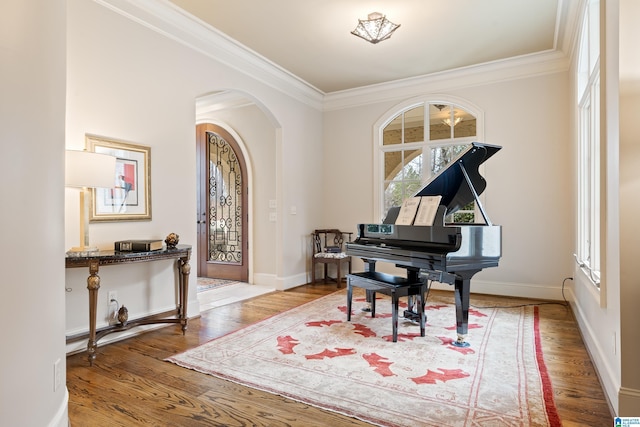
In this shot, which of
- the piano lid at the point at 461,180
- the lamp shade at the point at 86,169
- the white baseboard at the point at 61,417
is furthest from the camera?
the piano lid at the point at 461,180

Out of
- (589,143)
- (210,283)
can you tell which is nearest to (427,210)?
(589,143)

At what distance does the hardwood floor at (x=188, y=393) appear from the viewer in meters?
1.88

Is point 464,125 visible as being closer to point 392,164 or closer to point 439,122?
point 439,122

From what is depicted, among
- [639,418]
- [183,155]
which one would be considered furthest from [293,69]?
[639,418]

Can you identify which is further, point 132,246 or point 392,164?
point 392,164

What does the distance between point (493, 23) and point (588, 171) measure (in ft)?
5.70

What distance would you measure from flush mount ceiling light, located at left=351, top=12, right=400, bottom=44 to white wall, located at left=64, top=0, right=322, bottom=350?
1544mm

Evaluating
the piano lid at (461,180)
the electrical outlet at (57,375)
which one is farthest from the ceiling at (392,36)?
the electrical outlet at (57,375)

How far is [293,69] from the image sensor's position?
4918 millimetres

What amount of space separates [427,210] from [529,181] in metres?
2.19

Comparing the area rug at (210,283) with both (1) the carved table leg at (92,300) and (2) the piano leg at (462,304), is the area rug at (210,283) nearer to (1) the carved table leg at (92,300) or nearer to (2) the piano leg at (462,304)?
(1) the carved table leg at (92,300)

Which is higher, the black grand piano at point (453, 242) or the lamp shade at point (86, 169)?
the lamp shade at point (86, 169)

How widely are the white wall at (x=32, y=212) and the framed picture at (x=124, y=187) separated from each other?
1353mm

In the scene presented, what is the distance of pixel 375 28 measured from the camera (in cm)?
368
